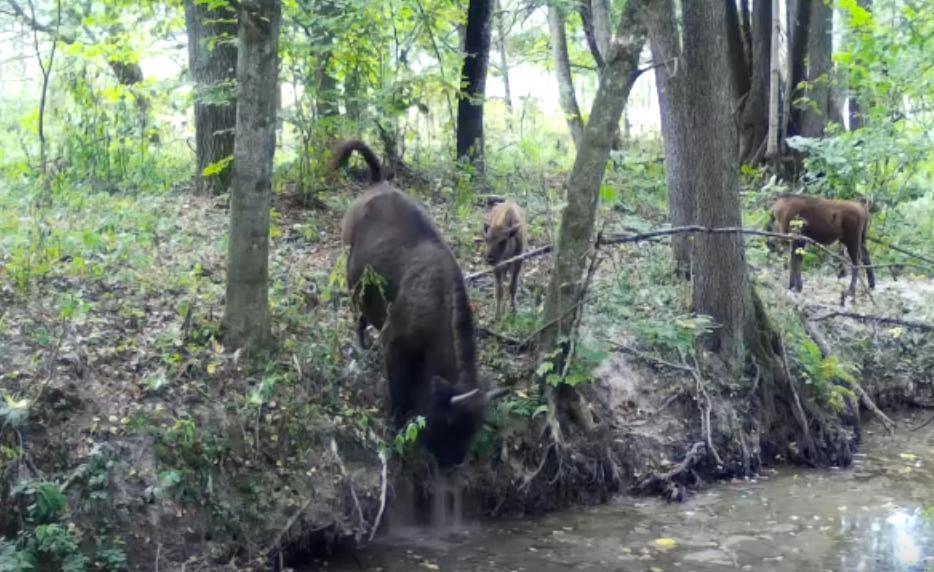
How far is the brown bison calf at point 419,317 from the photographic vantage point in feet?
27.7

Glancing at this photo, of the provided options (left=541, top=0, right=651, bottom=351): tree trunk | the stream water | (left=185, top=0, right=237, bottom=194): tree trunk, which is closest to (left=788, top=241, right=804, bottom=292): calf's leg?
the stream water

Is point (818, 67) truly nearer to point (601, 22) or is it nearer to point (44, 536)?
point (601, 22)

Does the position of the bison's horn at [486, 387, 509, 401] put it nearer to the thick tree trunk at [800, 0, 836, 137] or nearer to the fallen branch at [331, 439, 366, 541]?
the fallen branch at [331, 439, 366, 541]

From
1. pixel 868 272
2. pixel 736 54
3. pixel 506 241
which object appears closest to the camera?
pixel 506 241

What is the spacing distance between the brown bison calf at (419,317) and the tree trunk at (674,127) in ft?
11.2

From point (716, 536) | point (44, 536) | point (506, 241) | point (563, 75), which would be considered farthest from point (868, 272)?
point (44, 536)

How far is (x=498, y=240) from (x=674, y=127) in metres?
2.43

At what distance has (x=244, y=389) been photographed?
8211 mm

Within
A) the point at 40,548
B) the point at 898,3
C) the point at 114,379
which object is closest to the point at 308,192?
the point at 114,379

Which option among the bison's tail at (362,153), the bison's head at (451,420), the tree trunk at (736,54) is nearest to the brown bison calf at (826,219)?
the tree trunk at (736,54)

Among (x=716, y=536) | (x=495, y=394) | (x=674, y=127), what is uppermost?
(x=674, y=127)

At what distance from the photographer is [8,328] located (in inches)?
314

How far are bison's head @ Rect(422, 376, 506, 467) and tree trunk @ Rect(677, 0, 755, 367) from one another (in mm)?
3800

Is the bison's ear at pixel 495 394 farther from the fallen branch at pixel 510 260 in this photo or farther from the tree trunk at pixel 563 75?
the tree trunk at pixel 563 75
